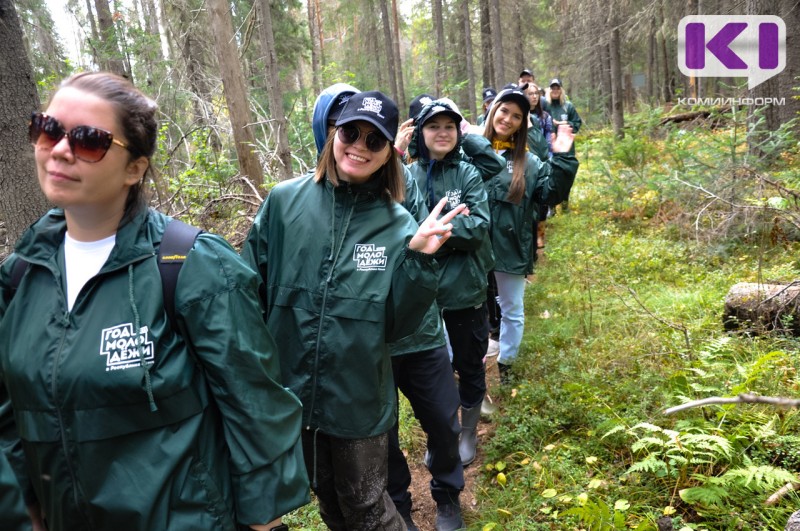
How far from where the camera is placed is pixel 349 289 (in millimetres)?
2365

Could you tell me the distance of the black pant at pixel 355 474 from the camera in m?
2.45

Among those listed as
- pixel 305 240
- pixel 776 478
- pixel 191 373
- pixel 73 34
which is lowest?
pixel 776 478

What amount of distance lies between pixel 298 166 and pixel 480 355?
242 inches

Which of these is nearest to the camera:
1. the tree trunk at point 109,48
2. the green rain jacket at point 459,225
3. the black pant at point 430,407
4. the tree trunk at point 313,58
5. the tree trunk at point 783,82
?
the black pant at point 430,407

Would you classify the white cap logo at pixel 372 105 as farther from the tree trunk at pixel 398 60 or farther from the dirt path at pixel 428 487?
the tree trunk at pixel 398 60

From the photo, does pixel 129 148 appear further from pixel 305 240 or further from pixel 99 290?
pixel 305 240

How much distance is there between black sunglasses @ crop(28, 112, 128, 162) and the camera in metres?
1.54

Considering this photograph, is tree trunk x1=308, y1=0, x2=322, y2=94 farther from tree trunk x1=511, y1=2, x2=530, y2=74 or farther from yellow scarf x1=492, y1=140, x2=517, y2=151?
yellow scarf x1=492, y1=140, x2=517, y2=151

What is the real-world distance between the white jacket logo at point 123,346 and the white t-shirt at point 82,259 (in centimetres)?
21

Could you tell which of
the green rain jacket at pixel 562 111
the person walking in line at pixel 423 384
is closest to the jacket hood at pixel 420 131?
the person walking in line at pixel 423 384

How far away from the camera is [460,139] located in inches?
152

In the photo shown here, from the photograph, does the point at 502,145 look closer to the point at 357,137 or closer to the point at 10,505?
the point at 357,137

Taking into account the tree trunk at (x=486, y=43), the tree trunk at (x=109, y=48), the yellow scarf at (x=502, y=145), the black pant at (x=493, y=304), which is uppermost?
the tree trunk at (x=486, y=43)

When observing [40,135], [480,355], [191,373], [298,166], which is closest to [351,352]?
[191,373]
